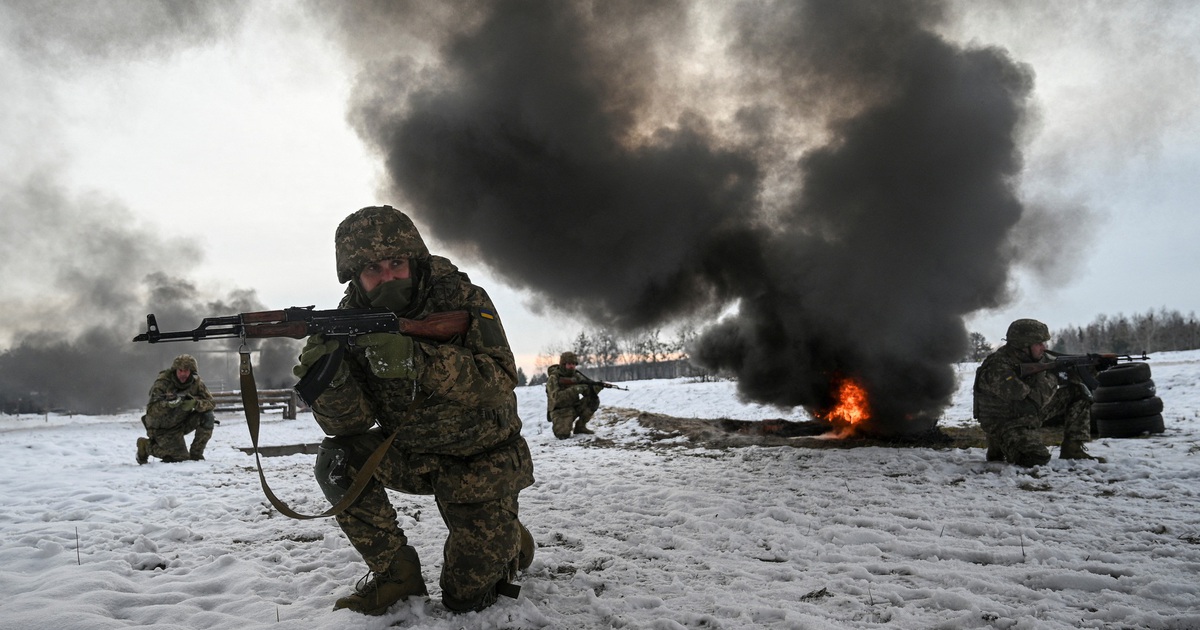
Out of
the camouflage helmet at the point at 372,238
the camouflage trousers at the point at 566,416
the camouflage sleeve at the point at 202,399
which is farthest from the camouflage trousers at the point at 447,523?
the camouflage trousers at the point at 566,416

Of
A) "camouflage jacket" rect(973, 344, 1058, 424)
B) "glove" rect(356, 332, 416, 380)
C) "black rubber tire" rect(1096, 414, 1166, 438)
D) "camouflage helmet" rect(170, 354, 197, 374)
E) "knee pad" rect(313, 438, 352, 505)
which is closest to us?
"glove" rect(356, 332, 416, 380)

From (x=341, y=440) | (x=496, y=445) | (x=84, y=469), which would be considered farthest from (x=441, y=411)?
(x=84, y=469)

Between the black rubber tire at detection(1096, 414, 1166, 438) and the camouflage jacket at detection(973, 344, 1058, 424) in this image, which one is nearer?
the camouflage jacket at detection(973, 344, 1058, 424)

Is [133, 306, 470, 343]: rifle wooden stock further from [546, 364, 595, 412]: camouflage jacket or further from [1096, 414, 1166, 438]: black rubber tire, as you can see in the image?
[1096, 414, 1166, 438]: black rubber tire

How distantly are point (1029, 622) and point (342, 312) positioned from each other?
3.55 m

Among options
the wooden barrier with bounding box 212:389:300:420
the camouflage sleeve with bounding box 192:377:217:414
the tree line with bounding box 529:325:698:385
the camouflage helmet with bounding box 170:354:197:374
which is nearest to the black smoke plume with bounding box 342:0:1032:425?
the camouflage helmet with bounding box 170:354:197:374

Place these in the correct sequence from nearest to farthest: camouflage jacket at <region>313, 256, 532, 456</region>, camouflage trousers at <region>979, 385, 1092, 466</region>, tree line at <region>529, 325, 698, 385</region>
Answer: camouflage jacket at <region>313, 256, 532, 456</region>
camouflage trousers at <region>979, 385, 1092, 466</region>
tree line at <region>529, 325, 698, 385</region>

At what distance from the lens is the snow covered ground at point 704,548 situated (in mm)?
3035

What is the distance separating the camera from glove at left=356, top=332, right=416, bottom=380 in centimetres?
289

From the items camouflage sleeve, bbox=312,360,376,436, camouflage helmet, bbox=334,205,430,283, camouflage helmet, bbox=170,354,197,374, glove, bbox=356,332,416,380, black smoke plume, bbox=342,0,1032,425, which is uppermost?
black smoke plume, bbox=342,0,1032,425

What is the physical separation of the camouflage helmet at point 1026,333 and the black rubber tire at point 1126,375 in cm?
308

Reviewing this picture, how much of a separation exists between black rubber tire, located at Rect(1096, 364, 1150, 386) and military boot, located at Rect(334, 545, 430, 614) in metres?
10.1

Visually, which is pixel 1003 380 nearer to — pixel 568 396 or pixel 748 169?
pixel 748 169

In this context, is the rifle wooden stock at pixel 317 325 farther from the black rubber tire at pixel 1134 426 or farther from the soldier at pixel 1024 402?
the black rubber tire at pixel 1134 426
